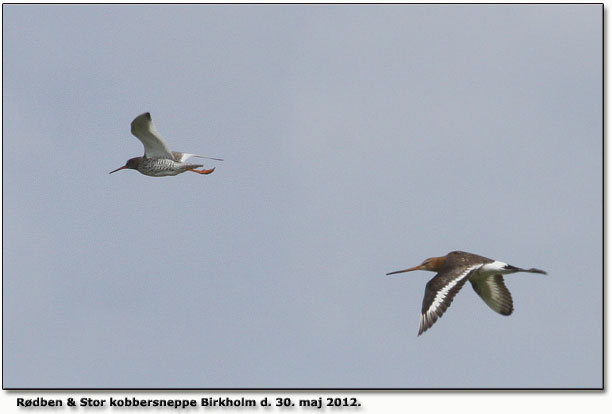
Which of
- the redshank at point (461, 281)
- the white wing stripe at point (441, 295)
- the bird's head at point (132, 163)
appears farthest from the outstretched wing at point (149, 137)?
the white wing stripe at point (441, 295)

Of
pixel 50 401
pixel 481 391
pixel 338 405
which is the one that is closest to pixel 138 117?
pixel 50 401

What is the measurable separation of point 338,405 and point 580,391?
3574 millimetres

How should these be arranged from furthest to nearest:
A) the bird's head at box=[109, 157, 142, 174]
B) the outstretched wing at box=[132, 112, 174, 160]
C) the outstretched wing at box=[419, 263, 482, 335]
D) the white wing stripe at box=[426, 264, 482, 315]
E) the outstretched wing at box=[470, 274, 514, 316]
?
the bird's head at box=[109, 157, 142, 174] → the outstretched wing at box=[132, 112, 174, 160] → the outstretched wing at box=[470, 274, 514, 316] → the white wing stripe at box=[426, 264, 482, 315] → the outstretched wing at box=[419, 263, 482, 335]

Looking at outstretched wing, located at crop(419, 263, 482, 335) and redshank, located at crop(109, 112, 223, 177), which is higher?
redshank, located at crop(109, 112, 223, 177)

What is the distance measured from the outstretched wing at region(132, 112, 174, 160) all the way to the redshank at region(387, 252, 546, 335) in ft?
15.9

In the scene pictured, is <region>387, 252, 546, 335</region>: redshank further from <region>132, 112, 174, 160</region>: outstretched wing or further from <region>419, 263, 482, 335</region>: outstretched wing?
<region>132, 112, 174, 160</region>: outstretched wing

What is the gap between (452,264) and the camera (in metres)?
16.5

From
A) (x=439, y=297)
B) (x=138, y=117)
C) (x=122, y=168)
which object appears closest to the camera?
(x=439, y=297)

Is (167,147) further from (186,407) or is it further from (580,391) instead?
(580,391)

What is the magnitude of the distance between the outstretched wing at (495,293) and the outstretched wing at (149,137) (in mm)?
6078

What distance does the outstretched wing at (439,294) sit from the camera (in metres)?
14.9

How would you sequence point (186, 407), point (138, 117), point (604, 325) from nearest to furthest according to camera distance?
point (186, 407)
point (604, 325)
point (138, 117)

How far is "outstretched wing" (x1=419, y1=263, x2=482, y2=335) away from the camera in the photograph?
14930mm

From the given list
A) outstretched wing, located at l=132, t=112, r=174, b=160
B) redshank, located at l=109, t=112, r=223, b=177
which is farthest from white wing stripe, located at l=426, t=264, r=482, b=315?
outstretched wing, located at l=132, t=112, r=174, b=160
